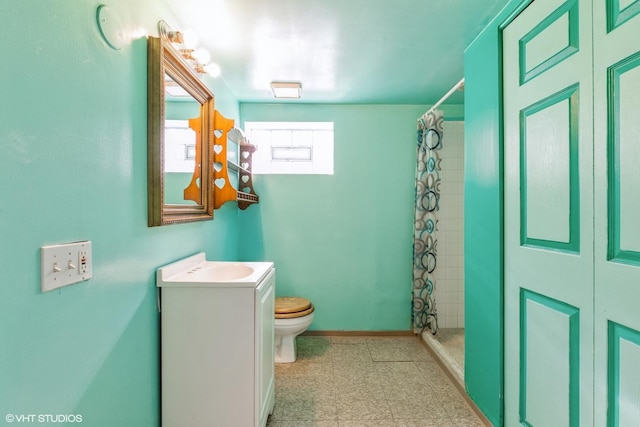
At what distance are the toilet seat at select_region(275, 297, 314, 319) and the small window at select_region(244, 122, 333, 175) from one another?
1224mm

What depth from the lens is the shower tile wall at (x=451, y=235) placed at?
2963 mm

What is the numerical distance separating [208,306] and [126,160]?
681mm

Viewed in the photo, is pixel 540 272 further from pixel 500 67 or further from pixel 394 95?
pixel 394 95

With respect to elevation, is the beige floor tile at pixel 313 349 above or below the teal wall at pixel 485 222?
below

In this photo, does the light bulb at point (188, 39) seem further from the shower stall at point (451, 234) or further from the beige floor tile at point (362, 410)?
the shower stall at point (451, 234)

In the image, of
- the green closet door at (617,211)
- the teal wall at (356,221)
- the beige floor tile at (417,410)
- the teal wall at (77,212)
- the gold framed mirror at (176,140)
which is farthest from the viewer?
the teal wall at (356,221)

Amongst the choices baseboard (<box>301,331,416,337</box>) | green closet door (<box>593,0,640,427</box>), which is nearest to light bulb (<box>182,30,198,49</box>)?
green closet door (<box>593,0,640,427</box>)

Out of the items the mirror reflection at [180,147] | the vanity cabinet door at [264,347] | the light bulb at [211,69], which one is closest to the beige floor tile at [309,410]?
the vanity cabinet door at [264,347]

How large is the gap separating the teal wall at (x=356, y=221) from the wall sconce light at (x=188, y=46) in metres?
1.22

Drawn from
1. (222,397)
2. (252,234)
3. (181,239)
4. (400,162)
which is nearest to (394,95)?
(400,162)

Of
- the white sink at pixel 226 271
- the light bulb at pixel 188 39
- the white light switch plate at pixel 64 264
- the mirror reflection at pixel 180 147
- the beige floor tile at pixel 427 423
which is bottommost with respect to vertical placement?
the beige floor tile at pixel 427 423

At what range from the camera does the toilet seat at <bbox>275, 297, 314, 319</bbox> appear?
2.27m

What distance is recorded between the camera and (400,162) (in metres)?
2.90

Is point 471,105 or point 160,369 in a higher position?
point 471,105
